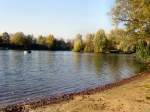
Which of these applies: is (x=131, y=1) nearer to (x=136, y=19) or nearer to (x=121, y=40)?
(x=136, y=19)

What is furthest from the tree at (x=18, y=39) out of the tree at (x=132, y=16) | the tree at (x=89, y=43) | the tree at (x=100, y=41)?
the tree at (x=132, y=16)

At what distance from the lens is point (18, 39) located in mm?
193125

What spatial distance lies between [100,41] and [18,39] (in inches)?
2097

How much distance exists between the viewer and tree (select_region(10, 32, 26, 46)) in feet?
634

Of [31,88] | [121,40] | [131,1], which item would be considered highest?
[131,1]

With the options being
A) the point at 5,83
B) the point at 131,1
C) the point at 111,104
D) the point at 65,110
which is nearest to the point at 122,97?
the point at 111,104

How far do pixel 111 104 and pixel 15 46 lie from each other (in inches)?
7171

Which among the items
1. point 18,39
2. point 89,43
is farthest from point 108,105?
point 18,39

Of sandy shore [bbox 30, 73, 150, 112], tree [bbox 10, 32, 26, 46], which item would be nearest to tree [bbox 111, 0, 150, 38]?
sandy shore [bbox 30, 73, 150, 112]

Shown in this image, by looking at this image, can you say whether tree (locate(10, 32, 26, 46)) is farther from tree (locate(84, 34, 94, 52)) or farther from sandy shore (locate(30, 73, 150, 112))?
sandy shore (locate(30, 73, 150, 112))

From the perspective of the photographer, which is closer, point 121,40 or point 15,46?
point 121,40

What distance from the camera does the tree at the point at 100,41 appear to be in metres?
167

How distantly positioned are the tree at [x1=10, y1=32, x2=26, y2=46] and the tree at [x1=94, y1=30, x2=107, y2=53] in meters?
46.1

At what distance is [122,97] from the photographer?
76.3 ft
